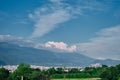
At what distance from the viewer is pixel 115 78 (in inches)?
1991

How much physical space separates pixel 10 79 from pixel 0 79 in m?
1.26

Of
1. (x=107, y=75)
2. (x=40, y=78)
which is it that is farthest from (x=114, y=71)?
(x=40, y=78)

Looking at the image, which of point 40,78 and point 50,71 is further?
point 50,71

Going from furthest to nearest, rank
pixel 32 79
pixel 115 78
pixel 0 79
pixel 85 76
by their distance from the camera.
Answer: pixel 85 76, pixel 115 78, pixel 32 79, pixel 0 79

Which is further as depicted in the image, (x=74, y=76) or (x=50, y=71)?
(x=50, y=71)

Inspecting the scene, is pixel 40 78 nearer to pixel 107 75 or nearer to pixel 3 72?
pixel 3 72

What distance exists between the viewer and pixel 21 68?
53.8 meters

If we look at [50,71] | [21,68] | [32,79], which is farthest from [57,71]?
[32,79]

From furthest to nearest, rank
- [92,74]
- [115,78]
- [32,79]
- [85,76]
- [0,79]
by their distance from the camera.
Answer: [92,74]
[85,76]
[115,78]
[32,79]
[0,79]

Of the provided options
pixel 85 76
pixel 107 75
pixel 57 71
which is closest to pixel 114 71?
pixel 107 75

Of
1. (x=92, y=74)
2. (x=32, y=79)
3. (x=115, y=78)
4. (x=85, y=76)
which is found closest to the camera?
(x=32, y=79)

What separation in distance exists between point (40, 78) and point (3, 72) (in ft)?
17.1

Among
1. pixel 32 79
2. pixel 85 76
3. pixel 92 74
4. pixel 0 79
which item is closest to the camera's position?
pixel 0 79

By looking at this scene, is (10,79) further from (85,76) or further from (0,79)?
(85,76)
